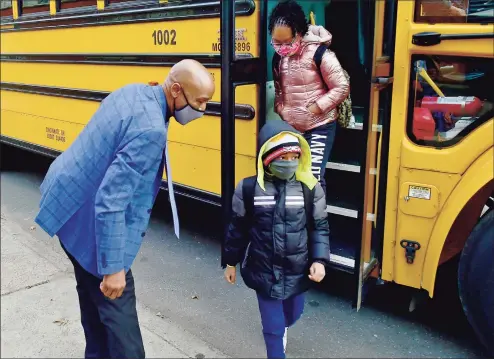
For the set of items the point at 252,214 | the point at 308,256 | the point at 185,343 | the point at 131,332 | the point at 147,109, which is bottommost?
the point at 185,343

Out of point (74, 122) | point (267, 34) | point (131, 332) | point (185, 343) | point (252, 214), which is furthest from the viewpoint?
point (74, 122)

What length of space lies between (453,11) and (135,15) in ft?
7.45

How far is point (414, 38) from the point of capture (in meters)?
2.49

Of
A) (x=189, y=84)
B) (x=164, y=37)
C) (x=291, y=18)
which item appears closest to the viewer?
(x=189, y=84)

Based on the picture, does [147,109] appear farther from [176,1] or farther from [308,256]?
[176,1]

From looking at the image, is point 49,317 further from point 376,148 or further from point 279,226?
point 376,148

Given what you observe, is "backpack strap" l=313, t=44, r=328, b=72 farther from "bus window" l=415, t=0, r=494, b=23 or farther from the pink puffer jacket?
"bus window" l=415, t=0, r=494, b=23

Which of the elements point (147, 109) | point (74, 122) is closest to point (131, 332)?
point (147, 109)

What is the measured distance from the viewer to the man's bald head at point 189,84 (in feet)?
6.59

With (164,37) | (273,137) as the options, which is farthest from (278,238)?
(164,37)

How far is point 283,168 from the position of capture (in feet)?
7.29

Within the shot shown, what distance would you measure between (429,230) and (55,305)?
2.13 metres

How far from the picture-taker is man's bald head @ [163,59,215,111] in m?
2.01

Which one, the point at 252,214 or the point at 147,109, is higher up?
the point at 147,109
